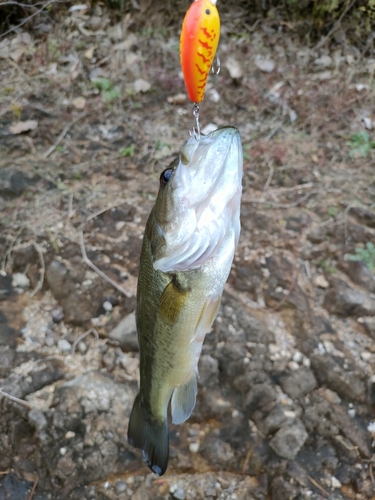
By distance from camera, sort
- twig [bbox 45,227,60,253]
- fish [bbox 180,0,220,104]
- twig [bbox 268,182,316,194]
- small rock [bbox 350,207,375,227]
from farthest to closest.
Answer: twig [bbox 268,182,316,194] < small rock [bbox 350,207,375,227] < twig [bbox 45,227,60,253] < fish [bbox 180,0,220,104]

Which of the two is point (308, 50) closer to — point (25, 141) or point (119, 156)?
point (119, 156)

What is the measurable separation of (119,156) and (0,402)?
2.12 m

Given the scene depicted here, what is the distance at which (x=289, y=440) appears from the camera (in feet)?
8.07

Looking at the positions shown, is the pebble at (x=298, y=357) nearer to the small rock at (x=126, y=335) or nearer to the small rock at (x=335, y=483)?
the small rock at (x=335, y=483)

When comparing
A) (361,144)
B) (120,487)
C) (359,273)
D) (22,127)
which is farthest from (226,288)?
(22,127)

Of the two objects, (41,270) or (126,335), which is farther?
(41,270)

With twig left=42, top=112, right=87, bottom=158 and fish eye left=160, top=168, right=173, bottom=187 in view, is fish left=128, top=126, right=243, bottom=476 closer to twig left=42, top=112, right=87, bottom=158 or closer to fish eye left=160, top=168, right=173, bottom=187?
fish eye left=160, top=168, right=173, bottom=187

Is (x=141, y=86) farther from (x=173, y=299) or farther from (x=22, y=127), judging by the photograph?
(x=173, y=299)

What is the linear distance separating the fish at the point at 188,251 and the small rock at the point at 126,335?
81 centimetres

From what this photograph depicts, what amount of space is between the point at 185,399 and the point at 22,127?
9.38ft

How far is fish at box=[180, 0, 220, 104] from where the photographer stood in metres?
1.34

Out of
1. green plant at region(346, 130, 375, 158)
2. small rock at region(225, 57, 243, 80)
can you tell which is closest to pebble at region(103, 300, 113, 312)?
green plant at region(346, 130, 375, 158)

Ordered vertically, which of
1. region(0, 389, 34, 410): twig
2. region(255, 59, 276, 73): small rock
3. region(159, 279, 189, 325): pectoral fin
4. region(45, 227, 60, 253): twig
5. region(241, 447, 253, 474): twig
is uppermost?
region(159, 279, 189, 325): pectoral fin

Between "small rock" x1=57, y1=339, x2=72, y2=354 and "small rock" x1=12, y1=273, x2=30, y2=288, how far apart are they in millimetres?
Answer: 478
